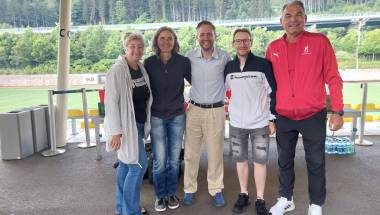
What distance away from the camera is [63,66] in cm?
495

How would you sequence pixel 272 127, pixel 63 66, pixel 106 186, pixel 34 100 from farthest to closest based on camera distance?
pixel 34 100
pixel 63 66
pixel 106 186
pixel 272 127

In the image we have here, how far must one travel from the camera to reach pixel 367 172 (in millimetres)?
3516

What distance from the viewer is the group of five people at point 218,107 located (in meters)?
2.17

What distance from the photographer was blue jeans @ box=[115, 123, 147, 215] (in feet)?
7.52

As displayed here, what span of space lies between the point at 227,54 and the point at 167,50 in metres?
0.49

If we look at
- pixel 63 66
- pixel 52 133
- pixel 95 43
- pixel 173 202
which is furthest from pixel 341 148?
pixel 95 43

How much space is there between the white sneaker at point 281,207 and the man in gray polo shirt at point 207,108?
17.0 inches

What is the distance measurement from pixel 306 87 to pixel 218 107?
27.5 inches

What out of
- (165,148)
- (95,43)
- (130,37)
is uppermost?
(95,43)

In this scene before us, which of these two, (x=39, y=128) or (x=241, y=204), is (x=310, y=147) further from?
(x=39, y=128)

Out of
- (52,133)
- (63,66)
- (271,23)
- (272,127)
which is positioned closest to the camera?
(272,127)

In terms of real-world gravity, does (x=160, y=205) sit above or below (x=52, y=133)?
below

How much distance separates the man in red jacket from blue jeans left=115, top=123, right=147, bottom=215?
103 cm

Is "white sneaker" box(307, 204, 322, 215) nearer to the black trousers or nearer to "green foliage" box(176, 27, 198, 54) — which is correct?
the black trousers
